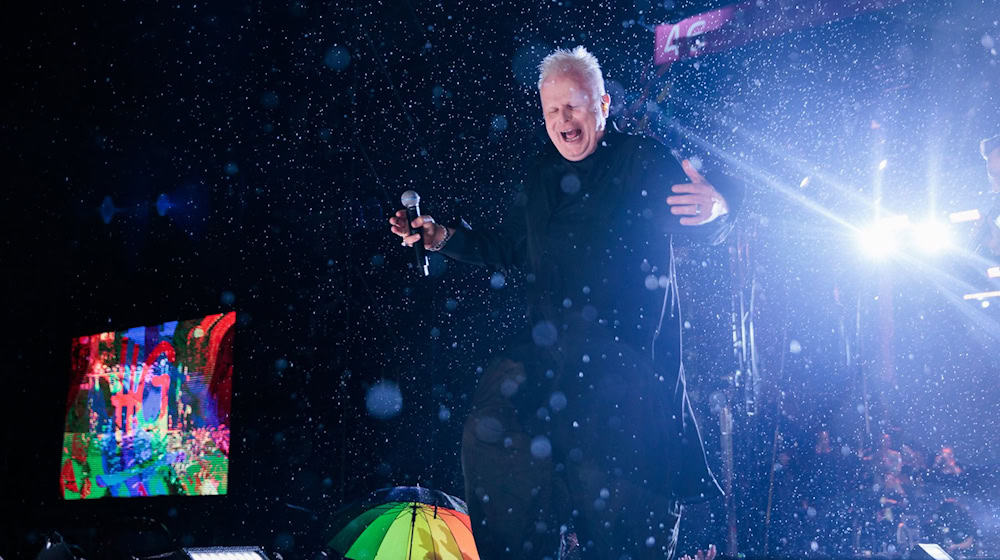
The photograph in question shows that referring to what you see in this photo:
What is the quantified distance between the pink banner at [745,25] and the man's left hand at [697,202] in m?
1.75

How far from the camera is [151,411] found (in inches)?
209

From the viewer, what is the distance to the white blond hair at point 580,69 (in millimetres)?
1425

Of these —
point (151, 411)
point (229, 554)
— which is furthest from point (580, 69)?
point (151, 411)

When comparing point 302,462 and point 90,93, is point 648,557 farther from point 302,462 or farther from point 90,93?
point 90,93

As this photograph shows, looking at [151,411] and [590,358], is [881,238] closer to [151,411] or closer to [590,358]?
[590,358]

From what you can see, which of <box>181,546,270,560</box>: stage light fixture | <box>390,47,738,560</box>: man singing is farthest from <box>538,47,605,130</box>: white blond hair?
<box>181,546,270,560</box>: stage light fixture

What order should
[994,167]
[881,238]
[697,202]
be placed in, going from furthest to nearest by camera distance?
[881,238], [994,167], [697,202]

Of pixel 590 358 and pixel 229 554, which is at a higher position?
pixel 590 358

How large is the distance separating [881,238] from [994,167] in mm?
497

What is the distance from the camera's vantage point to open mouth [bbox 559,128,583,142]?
1434mm

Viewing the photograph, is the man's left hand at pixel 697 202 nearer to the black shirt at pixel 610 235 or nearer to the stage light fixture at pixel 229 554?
the black shirt at pixel 610 235

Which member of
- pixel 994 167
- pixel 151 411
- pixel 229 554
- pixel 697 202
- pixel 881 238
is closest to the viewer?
pixel 697 202

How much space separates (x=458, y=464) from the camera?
3.09m

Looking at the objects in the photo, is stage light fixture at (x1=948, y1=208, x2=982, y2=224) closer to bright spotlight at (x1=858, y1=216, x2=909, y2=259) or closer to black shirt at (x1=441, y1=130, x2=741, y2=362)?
bright spotlight at (x1=858, y1=216, x2=909, y2=259)
